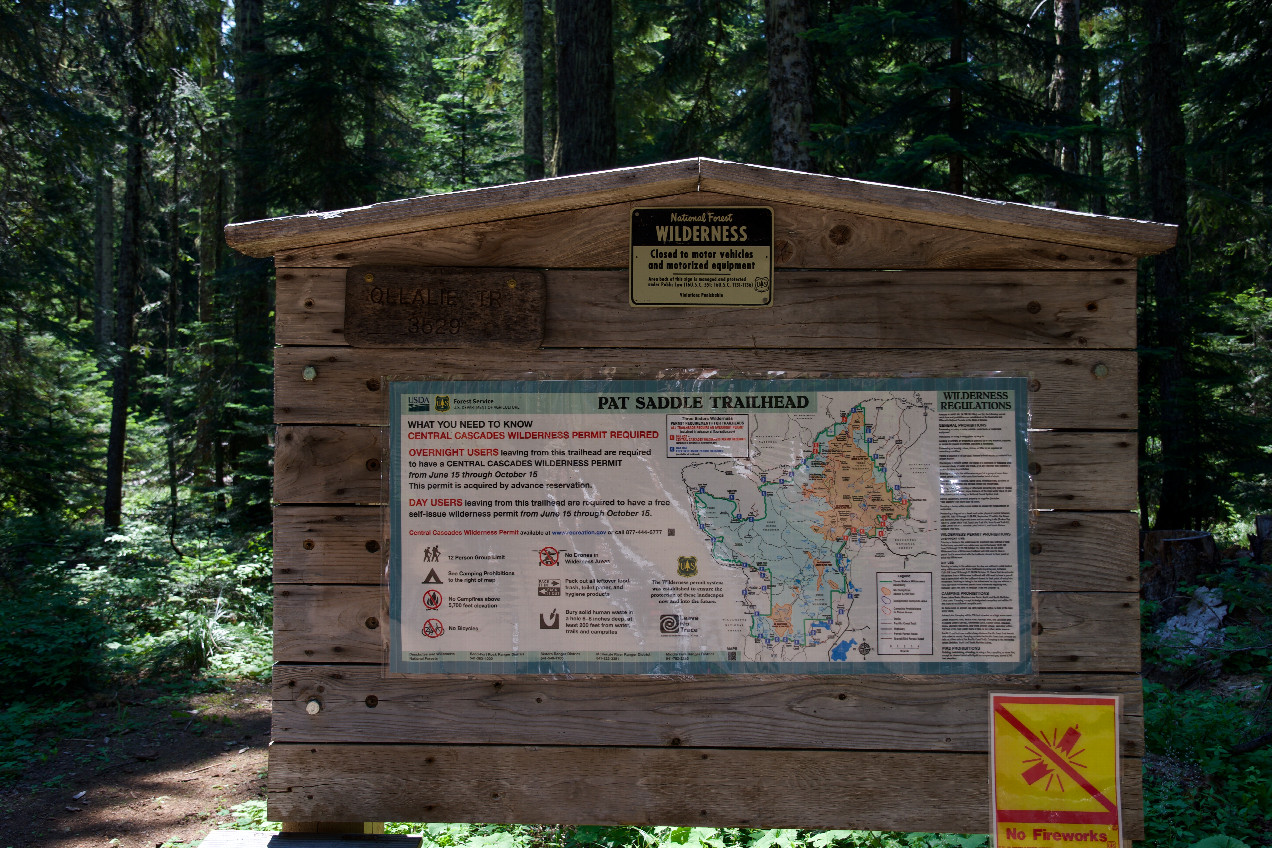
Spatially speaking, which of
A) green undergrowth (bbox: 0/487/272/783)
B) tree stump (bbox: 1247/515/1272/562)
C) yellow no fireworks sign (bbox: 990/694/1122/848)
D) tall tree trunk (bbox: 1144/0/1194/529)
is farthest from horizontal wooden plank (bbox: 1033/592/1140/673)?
tall tree trunk (bbox: 1144/0/1194/529)

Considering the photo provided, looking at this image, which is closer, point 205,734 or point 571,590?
point 571,590

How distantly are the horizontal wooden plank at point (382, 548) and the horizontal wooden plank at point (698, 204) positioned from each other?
74cm

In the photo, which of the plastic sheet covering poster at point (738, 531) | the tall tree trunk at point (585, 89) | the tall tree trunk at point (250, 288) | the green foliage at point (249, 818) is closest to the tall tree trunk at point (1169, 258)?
the tall tree trunk at point (585, 89)

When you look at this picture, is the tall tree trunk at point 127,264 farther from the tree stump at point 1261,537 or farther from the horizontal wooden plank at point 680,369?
the tree stump at point 1261,537

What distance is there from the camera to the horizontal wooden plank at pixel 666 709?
8.28 feet

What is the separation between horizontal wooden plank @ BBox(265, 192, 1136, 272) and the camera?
8.39ft

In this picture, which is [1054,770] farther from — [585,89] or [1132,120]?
[1132,120]

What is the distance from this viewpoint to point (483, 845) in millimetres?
3893

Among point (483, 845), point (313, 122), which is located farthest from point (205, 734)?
point (313, 122)

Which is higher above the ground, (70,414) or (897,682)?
(70,414)

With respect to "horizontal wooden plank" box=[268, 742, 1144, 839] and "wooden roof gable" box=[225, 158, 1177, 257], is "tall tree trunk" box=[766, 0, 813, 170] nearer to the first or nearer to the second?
"wooden roof gable" box=[225, 158, 1177, 257]

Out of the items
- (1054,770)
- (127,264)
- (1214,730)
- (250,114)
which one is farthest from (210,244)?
(1054,770)

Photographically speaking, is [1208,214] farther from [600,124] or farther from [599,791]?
Answer: [599,791]

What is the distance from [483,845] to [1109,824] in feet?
8.68
